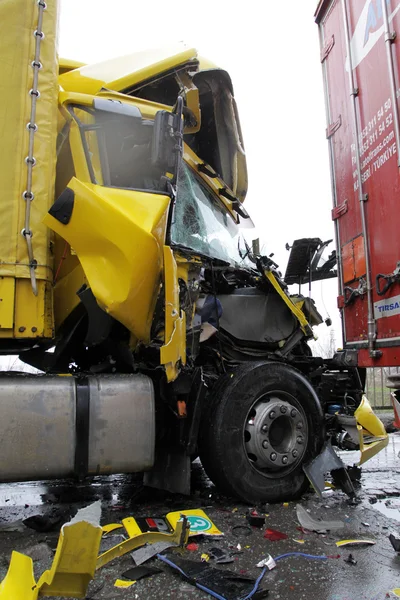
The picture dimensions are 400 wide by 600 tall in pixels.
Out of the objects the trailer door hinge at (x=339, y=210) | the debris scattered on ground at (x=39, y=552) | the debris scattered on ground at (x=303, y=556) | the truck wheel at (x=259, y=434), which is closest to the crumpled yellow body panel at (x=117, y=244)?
the truck wheel at (x=259, y=434)

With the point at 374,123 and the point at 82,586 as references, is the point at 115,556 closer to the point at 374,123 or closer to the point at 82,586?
the point at 82,586

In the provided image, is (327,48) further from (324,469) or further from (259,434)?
(324,469)

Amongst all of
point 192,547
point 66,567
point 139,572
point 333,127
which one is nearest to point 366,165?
point 333,127

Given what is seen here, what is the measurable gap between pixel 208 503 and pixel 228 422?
696 millimetres

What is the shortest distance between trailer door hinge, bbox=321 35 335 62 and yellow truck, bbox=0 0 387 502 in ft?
5.68

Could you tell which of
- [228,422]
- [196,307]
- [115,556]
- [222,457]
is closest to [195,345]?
[196,307]

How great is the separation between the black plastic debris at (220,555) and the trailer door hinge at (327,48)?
476 cm

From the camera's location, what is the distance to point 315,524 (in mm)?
3027

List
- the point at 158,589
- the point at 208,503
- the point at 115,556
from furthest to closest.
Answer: the point at 208,503, the point at 115,556, the point at 158,589

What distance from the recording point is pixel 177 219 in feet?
11.5

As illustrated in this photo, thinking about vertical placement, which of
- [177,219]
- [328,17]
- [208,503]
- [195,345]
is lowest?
[208,503]

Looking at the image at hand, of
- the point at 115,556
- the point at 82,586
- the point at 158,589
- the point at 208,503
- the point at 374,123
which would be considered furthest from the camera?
the point at 374,123

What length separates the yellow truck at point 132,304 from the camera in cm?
284

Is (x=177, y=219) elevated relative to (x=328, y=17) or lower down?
lower down
